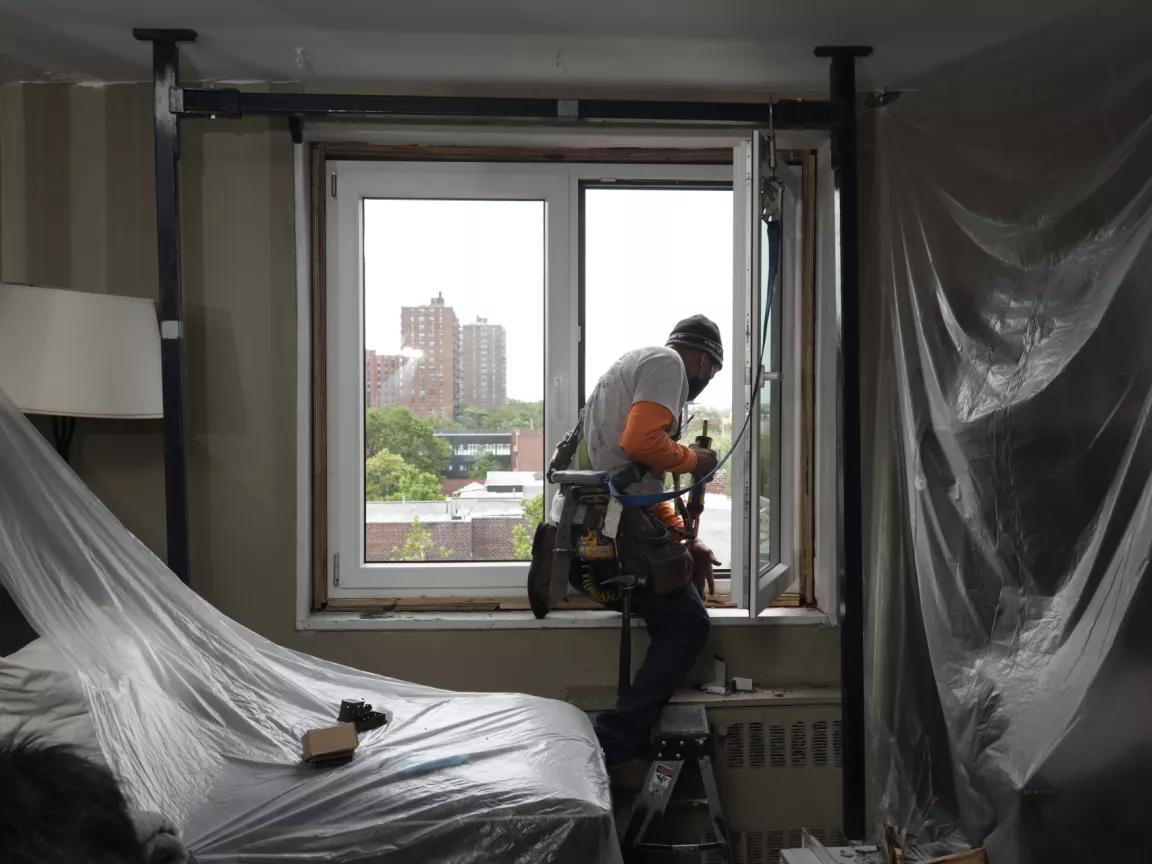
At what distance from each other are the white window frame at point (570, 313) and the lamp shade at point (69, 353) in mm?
518

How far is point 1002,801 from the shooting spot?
5.37ft

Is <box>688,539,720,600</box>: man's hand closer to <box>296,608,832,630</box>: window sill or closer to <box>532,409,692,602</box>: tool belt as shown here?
<box>296,608,832,630</box>: window sill

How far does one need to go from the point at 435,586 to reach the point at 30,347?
4.20 ft

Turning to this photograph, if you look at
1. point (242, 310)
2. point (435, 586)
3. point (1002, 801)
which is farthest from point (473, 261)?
point (1002, 801)

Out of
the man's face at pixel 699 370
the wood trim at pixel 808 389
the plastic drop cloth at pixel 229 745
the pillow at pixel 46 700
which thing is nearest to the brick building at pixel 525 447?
the man's face at pixel 699 370

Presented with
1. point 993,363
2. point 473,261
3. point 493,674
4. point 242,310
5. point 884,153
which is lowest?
point 493,674

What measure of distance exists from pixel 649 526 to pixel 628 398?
1.14 ft

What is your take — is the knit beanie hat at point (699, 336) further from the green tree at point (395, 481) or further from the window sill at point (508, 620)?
the green tree at point (395, 481)

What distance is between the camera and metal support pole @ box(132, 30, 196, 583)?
226 cm

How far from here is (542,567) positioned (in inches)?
102

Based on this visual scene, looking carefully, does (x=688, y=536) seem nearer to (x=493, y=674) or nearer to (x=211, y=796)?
(x=493, y=674)

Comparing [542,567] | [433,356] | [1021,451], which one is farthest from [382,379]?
Result: [1021,451]

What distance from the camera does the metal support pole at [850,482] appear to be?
7.86 feet

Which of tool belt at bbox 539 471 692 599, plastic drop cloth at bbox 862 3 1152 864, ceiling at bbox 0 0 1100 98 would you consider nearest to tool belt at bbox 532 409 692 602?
tool belt at bbox 539 471 692 599
